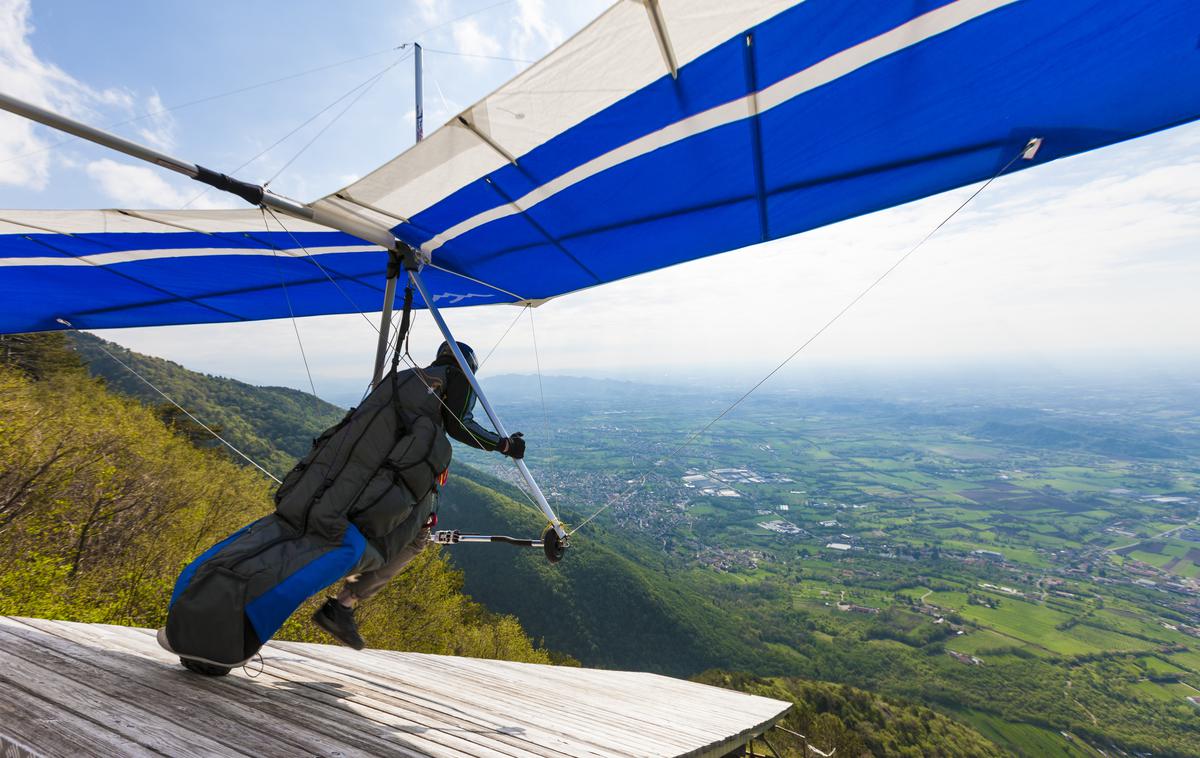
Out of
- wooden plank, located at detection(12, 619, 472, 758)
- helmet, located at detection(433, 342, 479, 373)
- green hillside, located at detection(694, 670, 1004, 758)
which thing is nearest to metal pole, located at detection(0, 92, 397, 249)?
helmet, located at detection(433, 342, 479, 373)

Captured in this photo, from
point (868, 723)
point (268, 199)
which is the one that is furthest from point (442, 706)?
point (868, 723)

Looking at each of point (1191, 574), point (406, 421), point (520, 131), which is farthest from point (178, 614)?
point (1191, 574)

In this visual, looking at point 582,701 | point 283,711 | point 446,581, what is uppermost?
point 283,711

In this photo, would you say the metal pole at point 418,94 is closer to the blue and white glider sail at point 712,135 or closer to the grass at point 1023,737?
the blue and white glider sail at point 712,135

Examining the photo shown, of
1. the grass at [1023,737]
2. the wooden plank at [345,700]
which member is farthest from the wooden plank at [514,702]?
the grass at [1023,737]

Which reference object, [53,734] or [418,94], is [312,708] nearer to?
[53,734]
